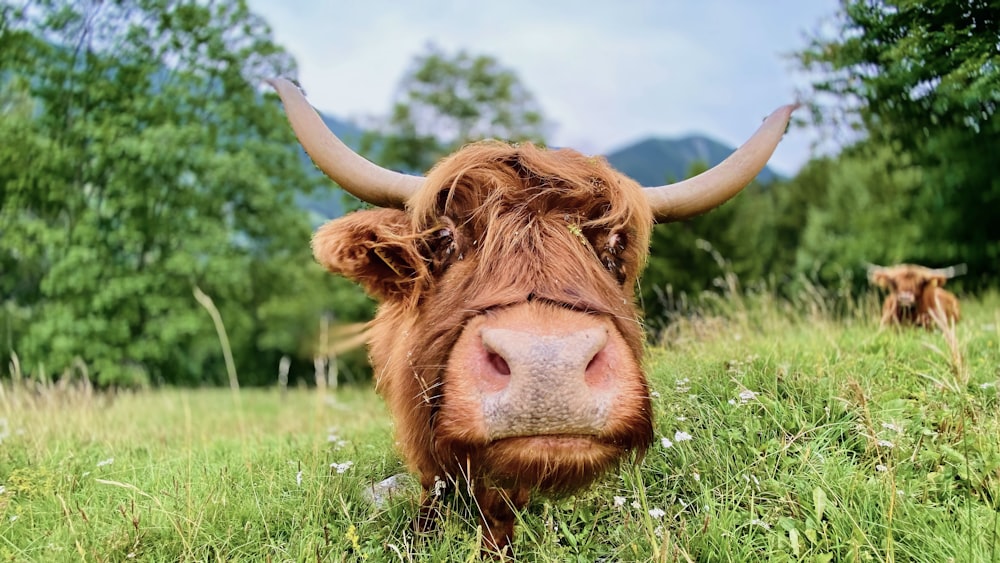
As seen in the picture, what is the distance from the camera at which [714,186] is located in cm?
305

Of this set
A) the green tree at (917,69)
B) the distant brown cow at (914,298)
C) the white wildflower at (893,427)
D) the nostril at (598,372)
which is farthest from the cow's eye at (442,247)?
the distant brown cow at (914,298)

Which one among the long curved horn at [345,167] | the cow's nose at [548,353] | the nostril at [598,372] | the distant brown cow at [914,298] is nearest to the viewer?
the cow's nose at [548,353]

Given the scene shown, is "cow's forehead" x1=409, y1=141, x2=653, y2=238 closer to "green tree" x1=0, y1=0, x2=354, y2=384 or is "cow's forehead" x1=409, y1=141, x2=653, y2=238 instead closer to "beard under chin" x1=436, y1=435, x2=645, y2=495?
"beard under chin" x1=436, y1=435, x2=645, y2=495

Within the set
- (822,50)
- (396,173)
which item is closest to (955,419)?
(396,173)

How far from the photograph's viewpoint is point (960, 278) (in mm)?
16359

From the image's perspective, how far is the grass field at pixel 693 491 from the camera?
249 centimetres

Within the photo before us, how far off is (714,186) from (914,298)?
15.8ft

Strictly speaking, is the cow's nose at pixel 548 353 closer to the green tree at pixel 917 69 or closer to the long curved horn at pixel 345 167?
the long curved horn at pixel 345 167

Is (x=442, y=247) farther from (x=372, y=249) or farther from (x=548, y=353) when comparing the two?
(x=548, y=353)

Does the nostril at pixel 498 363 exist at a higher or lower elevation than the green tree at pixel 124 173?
lower

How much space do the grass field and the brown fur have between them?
369 millimetres

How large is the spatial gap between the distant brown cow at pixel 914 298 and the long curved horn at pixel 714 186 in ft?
11.5

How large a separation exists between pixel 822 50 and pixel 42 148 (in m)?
13.1

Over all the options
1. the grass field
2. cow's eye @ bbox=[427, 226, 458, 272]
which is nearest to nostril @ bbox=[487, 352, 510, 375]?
cow's eye @ bbox=[427, 226, 458, 272]
